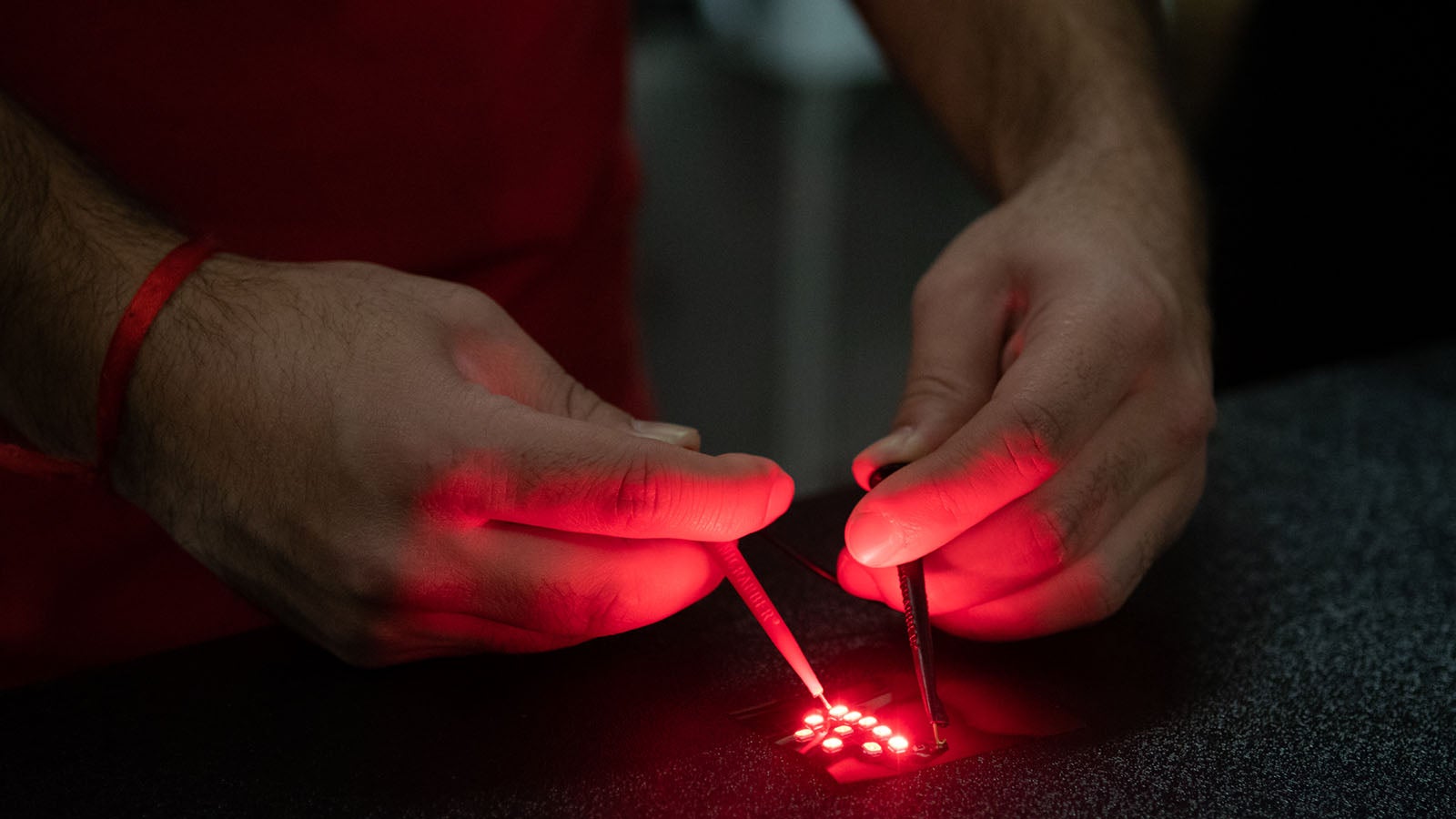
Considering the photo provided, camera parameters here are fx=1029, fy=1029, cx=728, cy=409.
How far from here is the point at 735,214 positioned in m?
2.88

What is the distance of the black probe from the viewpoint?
0.49m

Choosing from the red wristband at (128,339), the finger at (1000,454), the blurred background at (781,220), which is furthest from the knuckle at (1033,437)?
the blurred background at (781,220)

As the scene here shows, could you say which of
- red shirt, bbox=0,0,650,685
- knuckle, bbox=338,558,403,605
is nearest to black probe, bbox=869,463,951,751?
knuckle, bbox=338,558,403,605

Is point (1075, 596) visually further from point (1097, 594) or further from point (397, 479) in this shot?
point (397, 479)

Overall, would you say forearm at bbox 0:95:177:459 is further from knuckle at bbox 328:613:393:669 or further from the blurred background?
the blurred background

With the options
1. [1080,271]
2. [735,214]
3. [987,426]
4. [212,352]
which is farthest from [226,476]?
[735,214]

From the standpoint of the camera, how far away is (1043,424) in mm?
554

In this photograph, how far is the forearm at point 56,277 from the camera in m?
0.53

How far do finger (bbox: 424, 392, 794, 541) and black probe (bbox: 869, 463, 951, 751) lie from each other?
0.10 m

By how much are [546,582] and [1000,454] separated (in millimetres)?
243

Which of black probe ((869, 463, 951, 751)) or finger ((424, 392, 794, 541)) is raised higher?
finger ((424, 392, 794, 541))

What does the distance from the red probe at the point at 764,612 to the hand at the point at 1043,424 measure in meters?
0.05

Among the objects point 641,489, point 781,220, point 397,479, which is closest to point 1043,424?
point 641,489

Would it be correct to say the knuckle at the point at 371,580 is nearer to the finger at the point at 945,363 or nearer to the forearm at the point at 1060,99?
the finger at the point at 945,363
